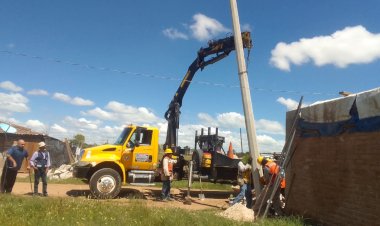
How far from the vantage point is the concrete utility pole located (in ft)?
37.0

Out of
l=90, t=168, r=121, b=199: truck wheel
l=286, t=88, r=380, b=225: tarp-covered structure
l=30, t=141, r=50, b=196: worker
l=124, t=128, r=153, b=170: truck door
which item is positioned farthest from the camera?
l=124, t=128, r=153, b=170: truck door

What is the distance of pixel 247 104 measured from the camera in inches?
458

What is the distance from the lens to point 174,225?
8.30m

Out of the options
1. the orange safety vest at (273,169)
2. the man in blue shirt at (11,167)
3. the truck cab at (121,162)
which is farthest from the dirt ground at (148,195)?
the orange safety vest at (273,169)

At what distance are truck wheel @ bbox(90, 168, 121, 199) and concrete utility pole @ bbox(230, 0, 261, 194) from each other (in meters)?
5.07

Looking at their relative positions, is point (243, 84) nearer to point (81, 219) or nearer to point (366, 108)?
point (366, 108)

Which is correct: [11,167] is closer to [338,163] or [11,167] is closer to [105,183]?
[105,183]

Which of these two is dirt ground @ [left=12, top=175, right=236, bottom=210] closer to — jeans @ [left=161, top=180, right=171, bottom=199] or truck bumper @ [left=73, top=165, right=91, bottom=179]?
jeans @ [left=161, top=180, right=171, bottom=199]

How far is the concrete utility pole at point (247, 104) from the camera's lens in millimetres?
11281

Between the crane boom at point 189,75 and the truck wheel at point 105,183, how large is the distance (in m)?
3.33

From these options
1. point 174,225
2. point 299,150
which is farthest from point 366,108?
point 174,225

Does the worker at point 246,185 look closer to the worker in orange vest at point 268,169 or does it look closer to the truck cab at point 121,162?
the worker in orange vest at point 268,169

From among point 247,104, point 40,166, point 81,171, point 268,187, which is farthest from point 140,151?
point 268,187

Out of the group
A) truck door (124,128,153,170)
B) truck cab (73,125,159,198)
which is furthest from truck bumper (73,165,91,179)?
truck door (124,128,153,170)
